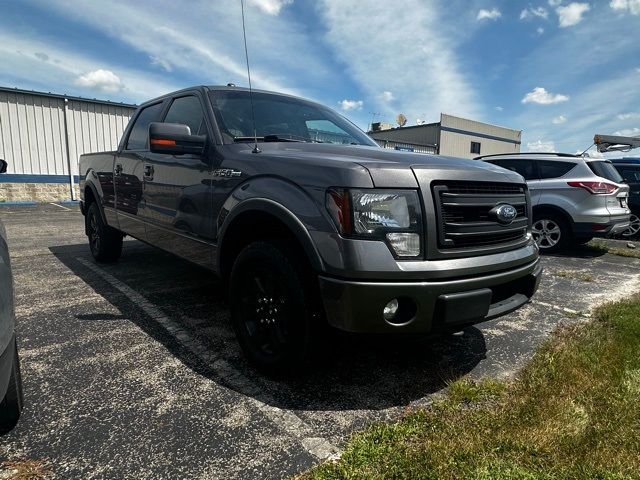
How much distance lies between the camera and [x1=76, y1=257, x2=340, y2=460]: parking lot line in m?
1.88

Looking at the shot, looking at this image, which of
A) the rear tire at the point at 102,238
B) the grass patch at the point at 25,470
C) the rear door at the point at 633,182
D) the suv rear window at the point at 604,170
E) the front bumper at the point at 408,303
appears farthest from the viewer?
the rear door at the point at 633,182

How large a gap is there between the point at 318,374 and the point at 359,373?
0.27m

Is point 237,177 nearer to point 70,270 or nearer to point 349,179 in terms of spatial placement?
point 349,179

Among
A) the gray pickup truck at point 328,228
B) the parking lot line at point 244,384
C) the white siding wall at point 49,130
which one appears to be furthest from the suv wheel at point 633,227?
the white siding wall at point 49,130

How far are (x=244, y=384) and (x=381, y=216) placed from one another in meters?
1.28

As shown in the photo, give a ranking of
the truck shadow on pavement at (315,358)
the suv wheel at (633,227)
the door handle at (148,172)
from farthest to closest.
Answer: the suv wheel at (633,227) → the door handle at (148,172) → the truck shadow on pavement at (315,358)

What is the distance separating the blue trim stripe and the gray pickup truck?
13.2m

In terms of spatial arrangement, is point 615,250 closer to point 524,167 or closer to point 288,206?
point 524,167

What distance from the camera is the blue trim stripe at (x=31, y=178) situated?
13203 mm

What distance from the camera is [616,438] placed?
1.90 m

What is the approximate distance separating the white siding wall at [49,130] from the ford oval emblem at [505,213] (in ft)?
49.8

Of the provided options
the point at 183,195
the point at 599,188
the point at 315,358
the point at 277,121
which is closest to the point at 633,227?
the point at 599,188

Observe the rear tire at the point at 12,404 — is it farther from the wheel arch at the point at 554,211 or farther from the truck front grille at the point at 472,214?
the wheel arch at the point at 554,211

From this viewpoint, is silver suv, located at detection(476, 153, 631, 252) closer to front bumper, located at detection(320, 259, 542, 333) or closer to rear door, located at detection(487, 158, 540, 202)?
rear door, located at detection(487, 158, 540, 202)
